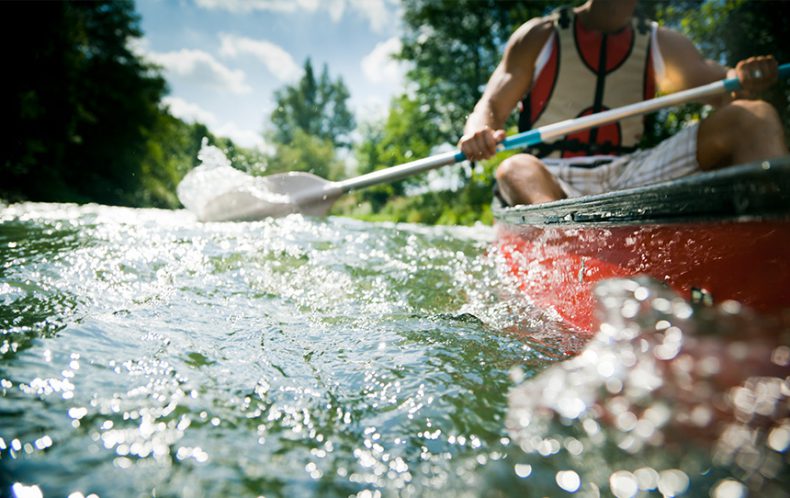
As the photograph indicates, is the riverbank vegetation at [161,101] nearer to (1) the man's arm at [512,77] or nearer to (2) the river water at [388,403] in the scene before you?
(1) the man's arm at [512,77]

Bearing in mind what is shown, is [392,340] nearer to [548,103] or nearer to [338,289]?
[338,289]

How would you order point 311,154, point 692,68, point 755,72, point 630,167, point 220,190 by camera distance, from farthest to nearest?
point 311,154 → point 220,190 → point 692,68 → point 755,72 → point 630,167

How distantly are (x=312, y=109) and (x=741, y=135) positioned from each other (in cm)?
4650

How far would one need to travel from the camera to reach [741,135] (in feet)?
6.22

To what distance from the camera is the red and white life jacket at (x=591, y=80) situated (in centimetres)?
301

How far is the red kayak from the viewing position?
0.88m

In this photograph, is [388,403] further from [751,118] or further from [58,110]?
[58,110]

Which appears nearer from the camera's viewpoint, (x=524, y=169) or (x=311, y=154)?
(x=524, y=169)

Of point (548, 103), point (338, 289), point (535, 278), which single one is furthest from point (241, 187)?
point (535, 278)

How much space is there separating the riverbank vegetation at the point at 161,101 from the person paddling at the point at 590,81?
2.69 metres

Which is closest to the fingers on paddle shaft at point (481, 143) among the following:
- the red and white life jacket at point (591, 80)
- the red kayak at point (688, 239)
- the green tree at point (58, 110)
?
the red and white life jacket at point (591, 80)

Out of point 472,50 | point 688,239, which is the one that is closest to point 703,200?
point 688,239

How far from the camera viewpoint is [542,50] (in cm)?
306

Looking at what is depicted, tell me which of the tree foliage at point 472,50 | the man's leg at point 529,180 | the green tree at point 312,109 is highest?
the green tree at point 312,109
